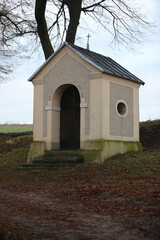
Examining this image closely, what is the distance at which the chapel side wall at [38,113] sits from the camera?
50.8 feet

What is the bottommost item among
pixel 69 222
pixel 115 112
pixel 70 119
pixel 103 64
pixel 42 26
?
pixel 69 222

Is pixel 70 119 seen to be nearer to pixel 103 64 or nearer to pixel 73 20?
pixel 103 64

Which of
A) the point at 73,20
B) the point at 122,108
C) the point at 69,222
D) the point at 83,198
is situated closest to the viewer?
the point at 69,222

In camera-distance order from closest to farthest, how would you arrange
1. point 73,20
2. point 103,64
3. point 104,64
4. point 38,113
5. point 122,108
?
point 103,64 → point 104,64 → point 122,108 → point 38,113 → point 73,20

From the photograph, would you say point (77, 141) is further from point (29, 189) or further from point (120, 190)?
point (120, 190)

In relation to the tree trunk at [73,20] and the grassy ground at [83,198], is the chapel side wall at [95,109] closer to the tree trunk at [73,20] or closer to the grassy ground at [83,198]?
the grassy ground at [83,198]

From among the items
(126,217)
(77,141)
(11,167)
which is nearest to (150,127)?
(77,141)

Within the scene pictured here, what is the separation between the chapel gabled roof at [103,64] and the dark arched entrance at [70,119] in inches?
65.4

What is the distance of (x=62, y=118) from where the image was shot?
16.4 meters

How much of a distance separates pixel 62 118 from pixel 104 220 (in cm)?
1007

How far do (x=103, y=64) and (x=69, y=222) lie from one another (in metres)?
9.51

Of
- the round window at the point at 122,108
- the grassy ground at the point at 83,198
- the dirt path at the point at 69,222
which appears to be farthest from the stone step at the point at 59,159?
the dirt path at the point at 69,222

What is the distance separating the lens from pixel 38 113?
15578 mm

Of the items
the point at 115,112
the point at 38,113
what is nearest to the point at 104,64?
the point at 115,112
